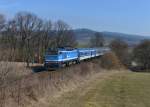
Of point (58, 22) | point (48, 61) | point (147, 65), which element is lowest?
point (147, 65)

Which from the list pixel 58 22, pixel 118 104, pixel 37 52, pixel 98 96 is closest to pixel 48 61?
pixel 98 96

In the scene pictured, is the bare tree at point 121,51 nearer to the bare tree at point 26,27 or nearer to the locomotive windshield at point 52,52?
the bare tree at point 26,27

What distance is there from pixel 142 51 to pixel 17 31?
57.5m

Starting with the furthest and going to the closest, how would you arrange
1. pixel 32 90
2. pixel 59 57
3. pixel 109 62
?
pixel 109 62 → pixel 59 57 → pixel 32 90

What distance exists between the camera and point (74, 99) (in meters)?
24.6

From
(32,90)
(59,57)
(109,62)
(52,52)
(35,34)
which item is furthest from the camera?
(35,34)

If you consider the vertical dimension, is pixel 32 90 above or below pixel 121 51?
above

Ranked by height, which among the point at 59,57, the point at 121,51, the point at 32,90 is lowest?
the point at 121,51

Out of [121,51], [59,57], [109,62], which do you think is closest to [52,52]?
[59,57]

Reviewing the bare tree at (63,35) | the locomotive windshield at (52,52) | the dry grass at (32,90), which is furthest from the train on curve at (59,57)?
the bare tree at (63,35)

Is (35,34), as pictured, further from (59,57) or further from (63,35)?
(59,57)

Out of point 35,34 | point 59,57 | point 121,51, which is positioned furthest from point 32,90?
point 121,51

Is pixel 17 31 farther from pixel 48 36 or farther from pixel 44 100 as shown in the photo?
pixel 44 100

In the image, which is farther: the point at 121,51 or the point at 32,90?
the point at 121,51
